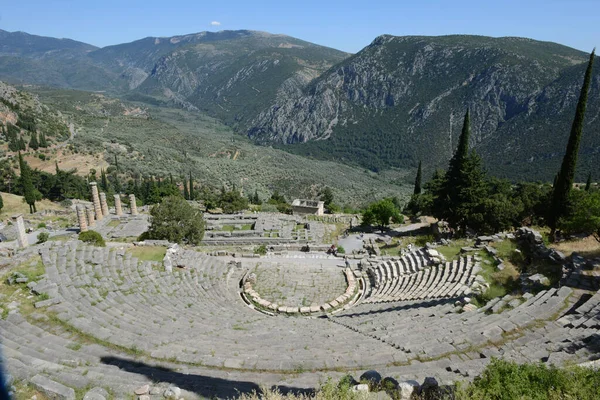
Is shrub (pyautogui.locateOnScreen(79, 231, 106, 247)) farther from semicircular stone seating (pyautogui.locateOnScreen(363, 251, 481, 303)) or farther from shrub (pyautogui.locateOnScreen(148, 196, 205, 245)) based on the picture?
semicircular stone seating (pyautogui.locateOnScreen(363, 251, 481, 303))

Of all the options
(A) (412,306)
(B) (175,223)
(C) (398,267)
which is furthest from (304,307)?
(B) (175,223)

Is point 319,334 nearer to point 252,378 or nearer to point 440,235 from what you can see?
point 252,378

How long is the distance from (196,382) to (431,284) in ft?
50.4

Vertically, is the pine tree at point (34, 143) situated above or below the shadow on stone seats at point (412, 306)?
above

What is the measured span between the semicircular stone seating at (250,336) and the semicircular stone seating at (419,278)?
4.46 ft

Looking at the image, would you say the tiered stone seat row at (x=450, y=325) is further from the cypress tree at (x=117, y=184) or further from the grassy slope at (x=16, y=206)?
the cypress tree at (x=117, y=184)

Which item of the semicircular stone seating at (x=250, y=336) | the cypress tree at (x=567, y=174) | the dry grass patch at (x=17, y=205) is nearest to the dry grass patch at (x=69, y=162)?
the dry grass patch at (x=17, y=205)

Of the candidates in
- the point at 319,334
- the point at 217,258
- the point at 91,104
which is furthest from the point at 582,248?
the point at 91,104

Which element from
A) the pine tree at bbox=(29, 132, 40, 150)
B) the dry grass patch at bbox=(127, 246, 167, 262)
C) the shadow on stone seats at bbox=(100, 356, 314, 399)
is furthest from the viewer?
the pine tree at bbox=(29, 132, 40, 150)

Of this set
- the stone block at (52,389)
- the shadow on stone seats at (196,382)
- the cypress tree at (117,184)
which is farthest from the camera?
the cypress tree at (117,184)

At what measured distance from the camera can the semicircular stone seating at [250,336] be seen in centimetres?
1009

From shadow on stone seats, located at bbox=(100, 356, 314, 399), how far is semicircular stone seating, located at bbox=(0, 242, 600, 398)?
0.11 m

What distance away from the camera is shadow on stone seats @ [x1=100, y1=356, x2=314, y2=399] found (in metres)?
8.96

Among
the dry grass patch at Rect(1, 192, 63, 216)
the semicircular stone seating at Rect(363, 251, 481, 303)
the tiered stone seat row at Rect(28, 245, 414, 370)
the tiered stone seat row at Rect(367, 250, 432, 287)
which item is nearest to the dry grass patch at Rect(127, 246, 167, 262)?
the tiered stone seat row at Rect(28, 245, 414, 370)
